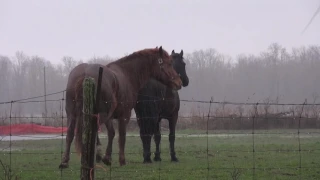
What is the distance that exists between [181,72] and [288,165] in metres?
3.76

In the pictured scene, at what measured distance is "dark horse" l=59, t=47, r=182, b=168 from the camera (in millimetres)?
7781

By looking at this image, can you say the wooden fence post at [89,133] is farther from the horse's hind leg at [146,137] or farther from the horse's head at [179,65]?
the horse's head at [179,65]

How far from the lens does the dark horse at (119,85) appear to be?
778cm

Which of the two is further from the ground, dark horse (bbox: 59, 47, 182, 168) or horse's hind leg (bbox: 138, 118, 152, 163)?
dark horse (bbox: 59, 47, 182, 168)

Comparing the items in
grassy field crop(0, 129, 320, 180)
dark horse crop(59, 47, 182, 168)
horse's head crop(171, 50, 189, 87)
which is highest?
horse's head crop(171, 50, 189, 87)

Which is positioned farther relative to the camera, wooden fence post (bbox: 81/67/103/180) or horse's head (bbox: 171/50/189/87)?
horse's head (bbox: 171/50/189/87)

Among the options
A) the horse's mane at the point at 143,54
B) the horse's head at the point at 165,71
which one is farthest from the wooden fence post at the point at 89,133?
the horse's head at the point at 165,71

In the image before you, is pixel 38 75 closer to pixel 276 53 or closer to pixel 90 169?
pixel 276 53

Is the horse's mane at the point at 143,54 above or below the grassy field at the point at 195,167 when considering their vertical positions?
above

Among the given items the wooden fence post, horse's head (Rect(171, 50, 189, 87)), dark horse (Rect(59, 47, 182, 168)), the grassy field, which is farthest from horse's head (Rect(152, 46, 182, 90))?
the wooden fence post

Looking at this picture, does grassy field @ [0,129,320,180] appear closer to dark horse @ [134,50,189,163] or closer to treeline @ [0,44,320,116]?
dark horse @ [134,50,189,163]

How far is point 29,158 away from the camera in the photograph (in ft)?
37.4

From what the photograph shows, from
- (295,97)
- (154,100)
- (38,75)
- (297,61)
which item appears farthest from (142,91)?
(297,61)

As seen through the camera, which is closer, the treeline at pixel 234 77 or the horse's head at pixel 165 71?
the horse's head at pixel 165 71
